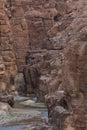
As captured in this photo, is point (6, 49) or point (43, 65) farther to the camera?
point (43, 65)

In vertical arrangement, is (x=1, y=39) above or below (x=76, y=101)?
below

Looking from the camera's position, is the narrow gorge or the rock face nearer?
the narrow gorge

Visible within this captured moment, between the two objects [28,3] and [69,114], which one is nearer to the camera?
[69,114]

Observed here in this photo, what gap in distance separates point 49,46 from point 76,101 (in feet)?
160

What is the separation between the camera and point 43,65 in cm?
6209

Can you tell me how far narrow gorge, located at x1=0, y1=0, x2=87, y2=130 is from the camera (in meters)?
17.7

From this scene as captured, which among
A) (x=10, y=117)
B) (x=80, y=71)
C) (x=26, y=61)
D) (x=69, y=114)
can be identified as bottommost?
(x=26, y=61)

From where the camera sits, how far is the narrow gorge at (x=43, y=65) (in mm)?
17672

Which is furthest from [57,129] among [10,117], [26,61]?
[26,61]

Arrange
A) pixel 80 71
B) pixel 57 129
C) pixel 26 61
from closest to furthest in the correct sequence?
pixel 80 71 → pixel 57 129 → pixel 26 61

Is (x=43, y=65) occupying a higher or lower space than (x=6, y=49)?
lower

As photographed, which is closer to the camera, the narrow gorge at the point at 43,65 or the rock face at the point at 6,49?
the narrow gorge at the point at 43,65

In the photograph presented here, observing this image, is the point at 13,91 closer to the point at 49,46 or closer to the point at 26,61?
the point at 49,46

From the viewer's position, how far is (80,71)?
17.3 meters
